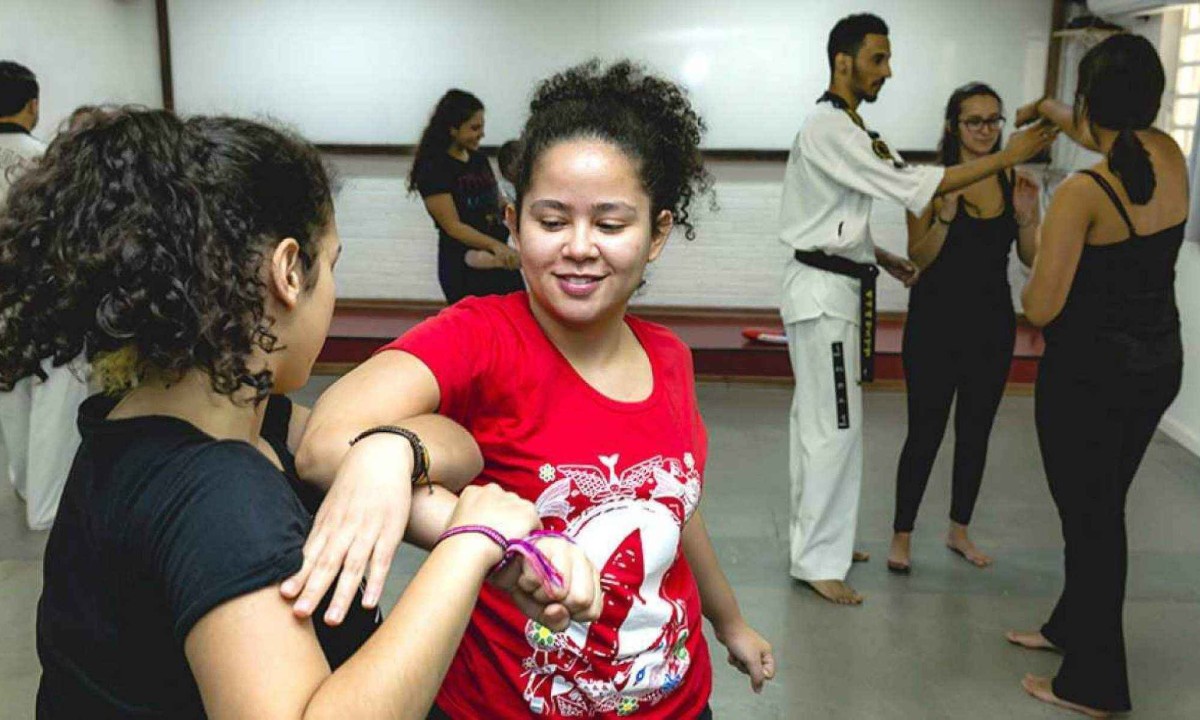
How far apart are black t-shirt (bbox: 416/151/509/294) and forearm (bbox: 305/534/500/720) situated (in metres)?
4.12

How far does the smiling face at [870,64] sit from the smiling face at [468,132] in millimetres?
1940

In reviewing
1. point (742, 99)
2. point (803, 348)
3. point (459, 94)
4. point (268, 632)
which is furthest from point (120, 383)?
point (742, 99)

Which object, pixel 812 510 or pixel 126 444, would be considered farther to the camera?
pixel 812 510

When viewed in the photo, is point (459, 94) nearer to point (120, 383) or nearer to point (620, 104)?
point (620, 104)

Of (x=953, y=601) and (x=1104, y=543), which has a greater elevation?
(x=1104, y=543)

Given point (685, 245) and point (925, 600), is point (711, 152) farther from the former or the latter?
point (925, 600)

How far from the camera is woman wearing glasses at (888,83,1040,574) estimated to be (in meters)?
3.76

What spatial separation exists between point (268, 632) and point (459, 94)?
436 cm

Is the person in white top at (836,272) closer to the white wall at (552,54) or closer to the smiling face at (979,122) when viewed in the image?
the smiling face at (979,122)

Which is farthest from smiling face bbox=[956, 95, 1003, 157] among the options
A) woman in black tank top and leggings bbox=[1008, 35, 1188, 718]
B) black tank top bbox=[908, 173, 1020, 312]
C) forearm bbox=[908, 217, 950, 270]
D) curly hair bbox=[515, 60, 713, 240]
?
curly hair bbox=[515, 60, 713, 240]

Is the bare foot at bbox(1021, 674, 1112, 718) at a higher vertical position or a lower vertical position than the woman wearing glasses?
lower

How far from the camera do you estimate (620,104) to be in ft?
4.78

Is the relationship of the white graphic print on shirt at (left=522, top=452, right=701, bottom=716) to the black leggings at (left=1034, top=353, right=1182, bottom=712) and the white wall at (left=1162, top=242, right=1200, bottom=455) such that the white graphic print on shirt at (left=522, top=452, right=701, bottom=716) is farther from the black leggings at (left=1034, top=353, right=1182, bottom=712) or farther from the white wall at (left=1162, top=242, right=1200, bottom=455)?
the white wall at (left=1162, top=242, right=1200, bottom=455)

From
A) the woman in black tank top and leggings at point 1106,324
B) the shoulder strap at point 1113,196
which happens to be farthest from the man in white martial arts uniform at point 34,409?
the shoulder strap at point 1113,196
